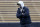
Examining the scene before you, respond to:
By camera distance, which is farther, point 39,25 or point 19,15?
point 39,25

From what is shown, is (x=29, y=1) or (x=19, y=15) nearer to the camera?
(x=19, y=15)

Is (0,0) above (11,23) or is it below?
above

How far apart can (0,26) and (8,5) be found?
1105 mm

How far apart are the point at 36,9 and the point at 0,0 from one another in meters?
1.81

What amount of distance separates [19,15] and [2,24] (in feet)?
7.91

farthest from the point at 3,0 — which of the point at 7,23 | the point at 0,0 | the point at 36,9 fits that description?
the point at 36,9

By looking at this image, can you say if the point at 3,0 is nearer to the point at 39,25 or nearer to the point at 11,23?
the point at 11,23

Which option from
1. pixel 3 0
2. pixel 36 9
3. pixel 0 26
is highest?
pixel 3 0

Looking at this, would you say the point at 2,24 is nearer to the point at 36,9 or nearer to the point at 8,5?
the point at 8,5

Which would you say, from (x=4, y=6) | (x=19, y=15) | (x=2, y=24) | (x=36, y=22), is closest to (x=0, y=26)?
(x=2, y=24)

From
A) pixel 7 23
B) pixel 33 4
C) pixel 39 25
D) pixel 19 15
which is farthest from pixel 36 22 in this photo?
pixel 19 15

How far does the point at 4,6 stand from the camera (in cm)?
721

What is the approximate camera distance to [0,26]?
6.92 meters

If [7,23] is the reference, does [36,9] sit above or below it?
above
